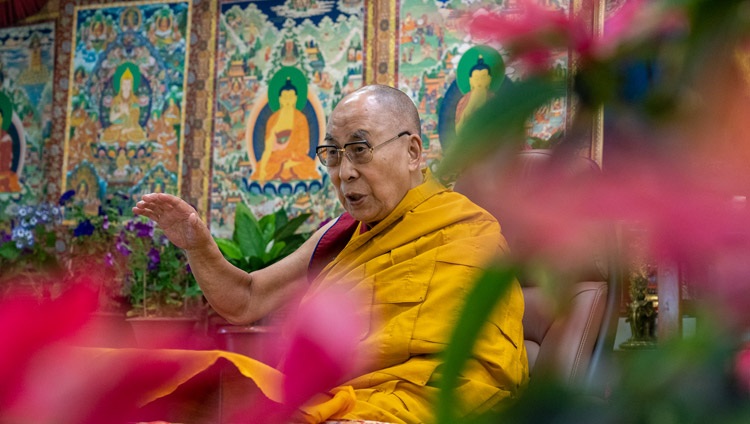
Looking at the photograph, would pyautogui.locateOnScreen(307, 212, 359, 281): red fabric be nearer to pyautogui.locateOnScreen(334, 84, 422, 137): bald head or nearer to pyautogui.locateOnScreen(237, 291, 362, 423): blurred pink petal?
pyautogui.locateOnScreen(334, 84, 422, 137): bald head

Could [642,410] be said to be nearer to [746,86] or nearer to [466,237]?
[746,86]

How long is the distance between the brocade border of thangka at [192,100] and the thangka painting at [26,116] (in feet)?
Result: 0.32

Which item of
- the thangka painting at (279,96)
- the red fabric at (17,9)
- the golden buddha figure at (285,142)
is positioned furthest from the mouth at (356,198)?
the red fabric at (17,9)

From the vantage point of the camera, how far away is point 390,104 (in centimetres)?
213

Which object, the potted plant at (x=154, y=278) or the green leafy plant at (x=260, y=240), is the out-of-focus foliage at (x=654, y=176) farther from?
the green leafy plant at (x=260, y=240)

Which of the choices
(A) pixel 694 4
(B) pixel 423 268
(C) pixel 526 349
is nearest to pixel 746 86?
(A) pixel 694 4

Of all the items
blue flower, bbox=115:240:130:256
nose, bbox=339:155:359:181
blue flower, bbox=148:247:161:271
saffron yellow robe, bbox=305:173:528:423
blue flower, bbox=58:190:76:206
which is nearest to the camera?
saffron yellow robe, bbox=305:173:528:423

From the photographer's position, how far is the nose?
2.09m

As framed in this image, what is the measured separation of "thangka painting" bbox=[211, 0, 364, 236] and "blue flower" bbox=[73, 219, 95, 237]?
0.88 m

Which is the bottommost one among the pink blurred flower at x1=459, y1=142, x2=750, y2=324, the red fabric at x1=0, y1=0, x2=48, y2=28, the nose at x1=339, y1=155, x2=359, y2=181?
the pink blurred flower at x1=459, y1=142, x2=750, y2=324

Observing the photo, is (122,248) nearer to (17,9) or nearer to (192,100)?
(192,100)

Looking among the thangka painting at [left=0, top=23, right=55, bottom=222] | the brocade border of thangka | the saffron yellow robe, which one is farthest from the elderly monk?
the thangka painting at [left=0, top=23, right=55, bottom=222]

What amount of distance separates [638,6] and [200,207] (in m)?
5.35

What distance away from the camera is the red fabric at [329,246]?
2260 millimetres
